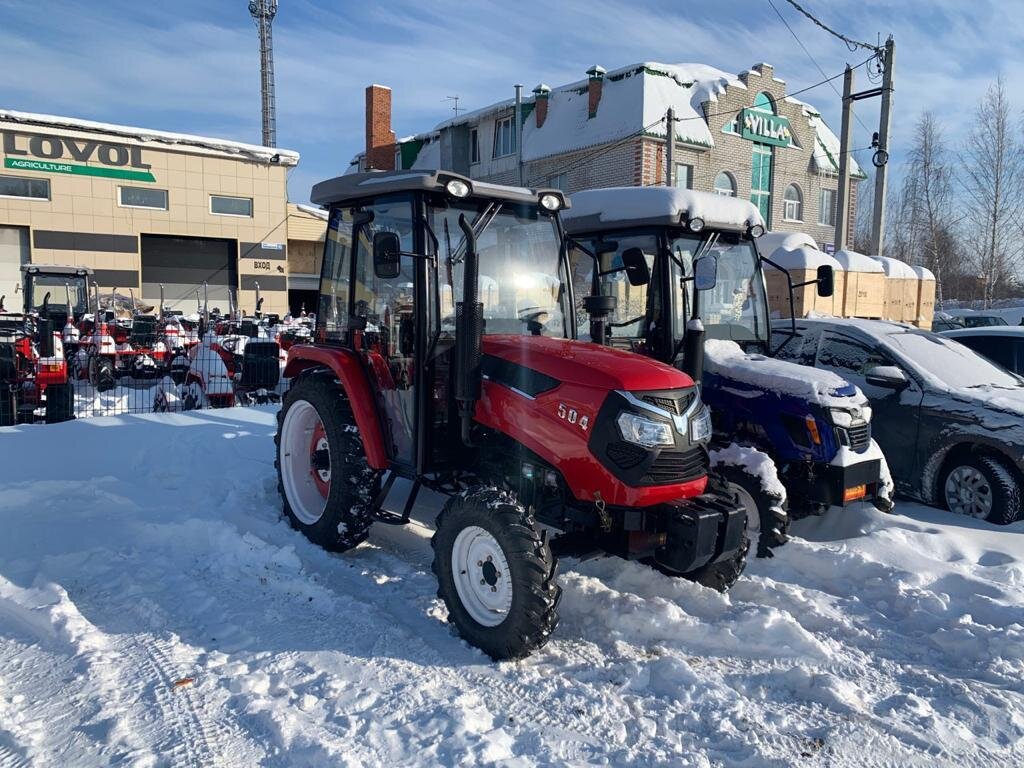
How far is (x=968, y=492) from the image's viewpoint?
239 inches

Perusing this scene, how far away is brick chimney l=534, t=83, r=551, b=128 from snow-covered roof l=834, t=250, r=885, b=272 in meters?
14.8

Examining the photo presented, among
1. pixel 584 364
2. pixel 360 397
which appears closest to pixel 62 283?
pixel 360 397

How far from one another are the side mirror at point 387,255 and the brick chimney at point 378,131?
95.6 feet

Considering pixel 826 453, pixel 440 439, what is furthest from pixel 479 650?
pixel 826 453

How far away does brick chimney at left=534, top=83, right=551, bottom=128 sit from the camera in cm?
2591

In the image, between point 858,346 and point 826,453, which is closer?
point 826,453

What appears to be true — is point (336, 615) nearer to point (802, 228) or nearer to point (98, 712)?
point (98, 712)

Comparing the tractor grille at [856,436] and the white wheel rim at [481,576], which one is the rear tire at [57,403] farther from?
the tractor grille at [856,436]

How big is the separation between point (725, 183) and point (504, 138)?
8143mm

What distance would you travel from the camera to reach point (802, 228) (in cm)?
2828

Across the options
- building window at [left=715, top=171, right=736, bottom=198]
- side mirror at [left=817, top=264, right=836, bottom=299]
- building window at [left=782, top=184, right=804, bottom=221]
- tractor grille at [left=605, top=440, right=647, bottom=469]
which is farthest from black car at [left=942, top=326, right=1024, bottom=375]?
building window at [left=782, top=184, right=804, bottom=221]

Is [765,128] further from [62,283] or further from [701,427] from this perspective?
[701,427]

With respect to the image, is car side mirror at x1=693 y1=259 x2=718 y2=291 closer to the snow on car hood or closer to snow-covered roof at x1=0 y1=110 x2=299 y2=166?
the snow on car hood

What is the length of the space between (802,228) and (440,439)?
2710cm
